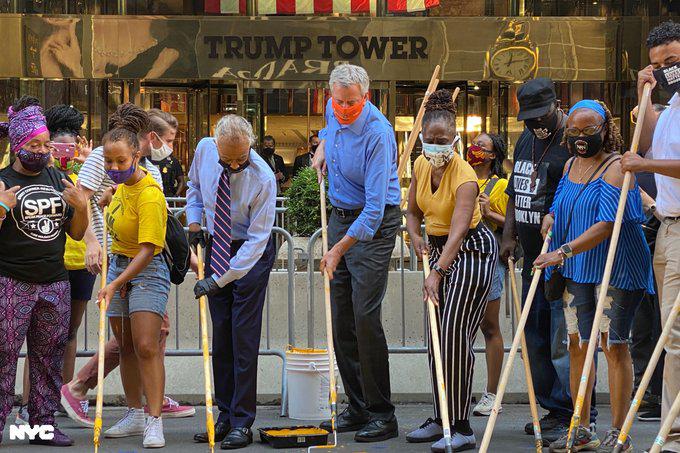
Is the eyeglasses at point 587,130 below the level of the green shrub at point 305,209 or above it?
above

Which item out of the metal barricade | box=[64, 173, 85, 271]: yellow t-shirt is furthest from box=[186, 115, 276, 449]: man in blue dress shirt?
the metal barricade

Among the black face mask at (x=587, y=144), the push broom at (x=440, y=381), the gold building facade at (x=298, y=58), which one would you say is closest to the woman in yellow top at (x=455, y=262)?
the push broom at (x=440, y=381)

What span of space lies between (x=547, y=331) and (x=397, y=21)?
1111 centimetres

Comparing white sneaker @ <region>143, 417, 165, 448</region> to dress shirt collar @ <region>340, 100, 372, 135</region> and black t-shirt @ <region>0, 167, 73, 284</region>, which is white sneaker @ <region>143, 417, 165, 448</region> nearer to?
black t-shirt @ <region>0, 167, 73, 284</region>

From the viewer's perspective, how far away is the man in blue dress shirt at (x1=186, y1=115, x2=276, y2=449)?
6.99 metres

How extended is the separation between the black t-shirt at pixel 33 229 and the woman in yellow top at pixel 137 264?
1.11 ft

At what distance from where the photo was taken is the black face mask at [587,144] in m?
6.54

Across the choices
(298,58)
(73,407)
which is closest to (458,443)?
(73,407)

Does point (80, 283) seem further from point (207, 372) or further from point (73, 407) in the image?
point (207, 372)

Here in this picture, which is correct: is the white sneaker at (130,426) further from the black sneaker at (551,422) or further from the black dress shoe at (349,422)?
the black sneaker at (551,422)

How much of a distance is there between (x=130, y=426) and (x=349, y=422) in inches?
55.7

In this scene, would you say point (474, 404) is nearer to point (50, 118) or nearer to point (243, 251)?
point (243, 251)

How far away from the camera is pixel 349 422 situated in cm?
756

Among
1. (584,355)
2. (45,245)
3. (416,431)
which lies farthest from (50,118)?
(584,355)
